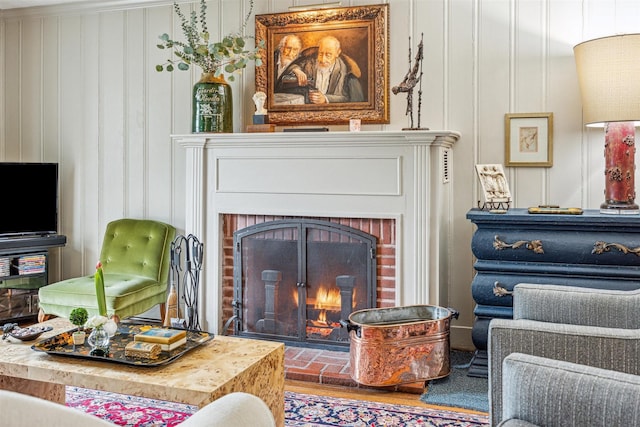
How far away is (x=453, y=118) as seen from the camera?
367cm

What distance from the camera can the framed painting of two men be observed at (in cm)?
376

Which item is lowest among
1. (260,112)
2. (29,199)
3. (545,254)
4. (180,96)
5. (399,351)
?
(399,351)

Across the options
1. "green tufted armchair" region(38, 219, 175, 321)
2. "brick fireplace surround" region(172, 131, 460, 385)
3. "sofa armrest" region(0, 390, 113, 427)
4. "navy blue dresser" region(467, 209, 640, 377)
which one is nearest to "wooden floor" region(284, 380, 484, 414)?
"brick fireplace surround" region(172, 131, 460, 385)

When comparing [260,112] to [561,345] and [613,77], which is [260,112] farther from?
[561,345]

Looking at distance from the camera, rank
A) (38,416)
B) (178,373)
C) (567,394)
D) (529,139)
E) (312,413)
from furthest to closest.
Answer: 1. (529,139)
2. (312,413)
3. (178,373)
4. (567,394)
5. (38,416)

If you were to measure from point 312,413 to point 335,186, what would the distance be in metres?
1.36

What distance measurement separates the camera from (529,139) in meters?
3.51

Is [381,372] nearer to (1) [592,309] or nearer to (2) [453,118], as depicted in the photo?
(1) [592,309]

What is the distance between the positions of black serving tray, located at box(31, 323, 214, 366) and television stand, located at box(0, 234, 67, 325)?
2110 millimetres

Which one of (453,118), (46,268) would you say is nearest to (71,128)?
(46,268)

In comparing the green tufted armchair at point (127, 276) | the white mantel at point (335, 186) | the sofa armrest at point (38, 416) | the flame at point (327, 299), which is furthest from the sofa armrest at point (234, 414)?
the green tufted armchair at point (127, 276)

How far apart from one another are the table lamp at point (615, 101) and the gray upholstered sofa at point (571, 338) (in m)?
1.02

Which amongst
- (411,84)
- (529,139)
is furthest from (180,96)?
(529,139)

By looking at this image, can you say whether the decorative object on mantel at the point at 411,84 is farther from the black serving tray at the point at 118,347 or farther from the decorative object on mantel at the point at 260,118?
the black serving tray at the point at 118,347
